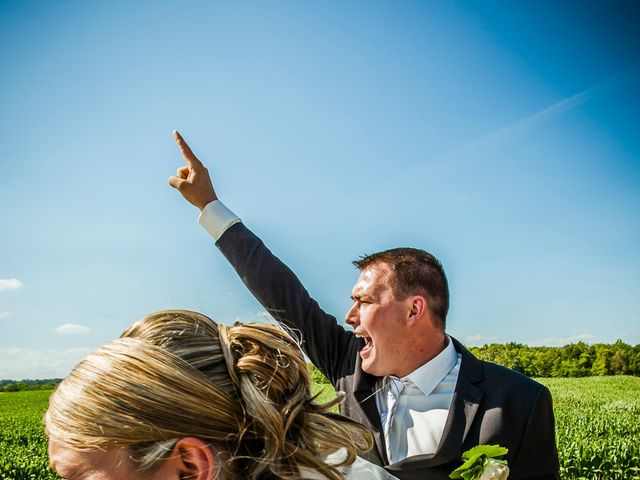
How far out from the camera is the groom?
9.96 feet

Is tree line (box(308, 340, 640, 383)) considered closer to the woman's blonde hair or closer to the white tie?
the white tie

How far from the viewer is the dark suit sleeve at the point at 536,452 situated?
3002 millimetres

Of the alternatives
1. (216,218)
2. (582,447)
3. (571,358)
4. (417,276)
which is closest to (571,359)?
(571,358)

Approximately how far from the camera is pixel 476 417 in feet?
10.2

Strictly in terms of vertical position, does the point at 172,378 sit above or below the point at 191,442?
above

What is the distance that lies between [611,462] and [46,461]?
31.1ft

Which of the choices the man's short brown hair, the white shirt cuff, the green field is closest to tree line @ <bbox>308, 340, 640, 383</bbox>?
the green field

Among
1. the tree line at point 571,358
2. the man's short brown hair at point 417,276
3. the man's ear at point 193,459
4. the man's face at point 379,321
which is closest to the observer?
the man's ear at point 193,459

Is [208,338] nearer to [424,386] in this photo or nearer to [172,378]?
[172,378]

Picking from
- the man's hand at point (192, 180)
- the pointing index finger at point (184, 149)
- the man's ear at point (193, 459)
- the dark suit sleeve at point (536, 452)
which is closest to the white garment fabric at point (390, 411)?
the dark suit sleeve at point (536, 452)

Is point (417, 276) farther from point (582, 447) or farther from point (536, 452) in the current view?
point (582, 447)

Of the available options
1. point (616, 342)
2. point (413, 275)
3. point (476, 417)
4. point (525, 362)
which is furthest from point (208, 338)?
point (616, 342)

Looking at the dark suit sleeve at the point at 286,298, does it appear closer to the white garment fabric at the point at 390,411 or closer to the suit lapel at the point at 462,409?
the white garment fabric at the point at 390,411

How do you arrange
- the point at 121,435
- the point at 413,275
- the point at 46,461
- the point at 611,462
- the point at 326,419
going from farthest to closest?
the point at 46,461
the point at 611,462
the point at 413,275
the point at 326,419
the point at 121,435
